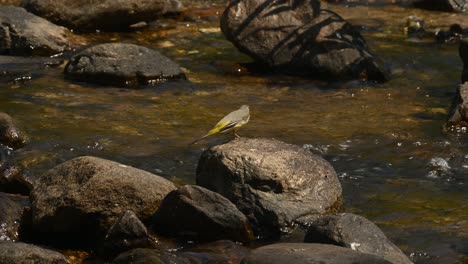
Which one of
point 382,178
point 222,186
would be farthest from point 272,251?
point 382,178

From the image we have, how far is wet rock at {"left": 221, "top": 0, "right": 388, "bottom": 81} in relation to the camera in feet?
Result: 48.3

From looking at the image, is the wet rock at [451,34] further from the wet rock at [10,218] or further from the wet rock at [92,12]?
the wet rock at [10,218]

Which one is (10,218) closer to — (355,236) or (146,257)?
(146,257)

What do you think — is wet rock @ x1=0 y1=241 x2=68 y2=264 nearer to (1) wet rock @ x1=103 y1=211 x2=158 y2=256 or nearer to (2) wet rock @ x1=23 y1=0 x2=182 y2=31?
(1) wet rock @ x1=103 y1=211 x2=158 y2=256

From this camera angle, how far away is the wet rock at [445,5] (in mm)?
19062

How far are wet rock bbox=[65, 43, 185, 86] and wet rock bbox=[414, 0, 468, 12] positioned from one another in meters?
6.37

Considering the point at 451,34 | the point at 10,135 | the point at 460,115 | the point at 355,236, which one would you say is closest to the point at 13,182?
the point at 10,135

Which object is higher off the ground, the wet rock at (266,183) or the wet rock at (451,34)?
the wet rock at (266,183)

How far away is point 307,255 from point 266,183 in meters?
1.52

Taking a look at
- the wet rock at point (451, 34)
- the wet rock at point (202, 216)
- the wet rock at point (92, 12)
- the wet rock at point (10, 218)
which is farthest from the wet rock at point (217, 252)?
the wet rock at point (451, 34)

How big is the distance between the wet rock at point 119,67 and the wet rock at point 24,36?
3.37 ft

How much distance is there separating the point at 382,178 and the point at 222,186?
79.7 inches

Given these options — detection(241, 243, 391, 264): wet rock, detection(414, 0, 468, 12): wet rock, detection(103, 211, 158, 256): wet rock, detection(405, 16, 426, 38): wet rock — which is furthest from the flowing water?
detection(414, 0, 468, 12): wet rock

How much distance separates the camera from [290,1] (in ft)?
50.0
